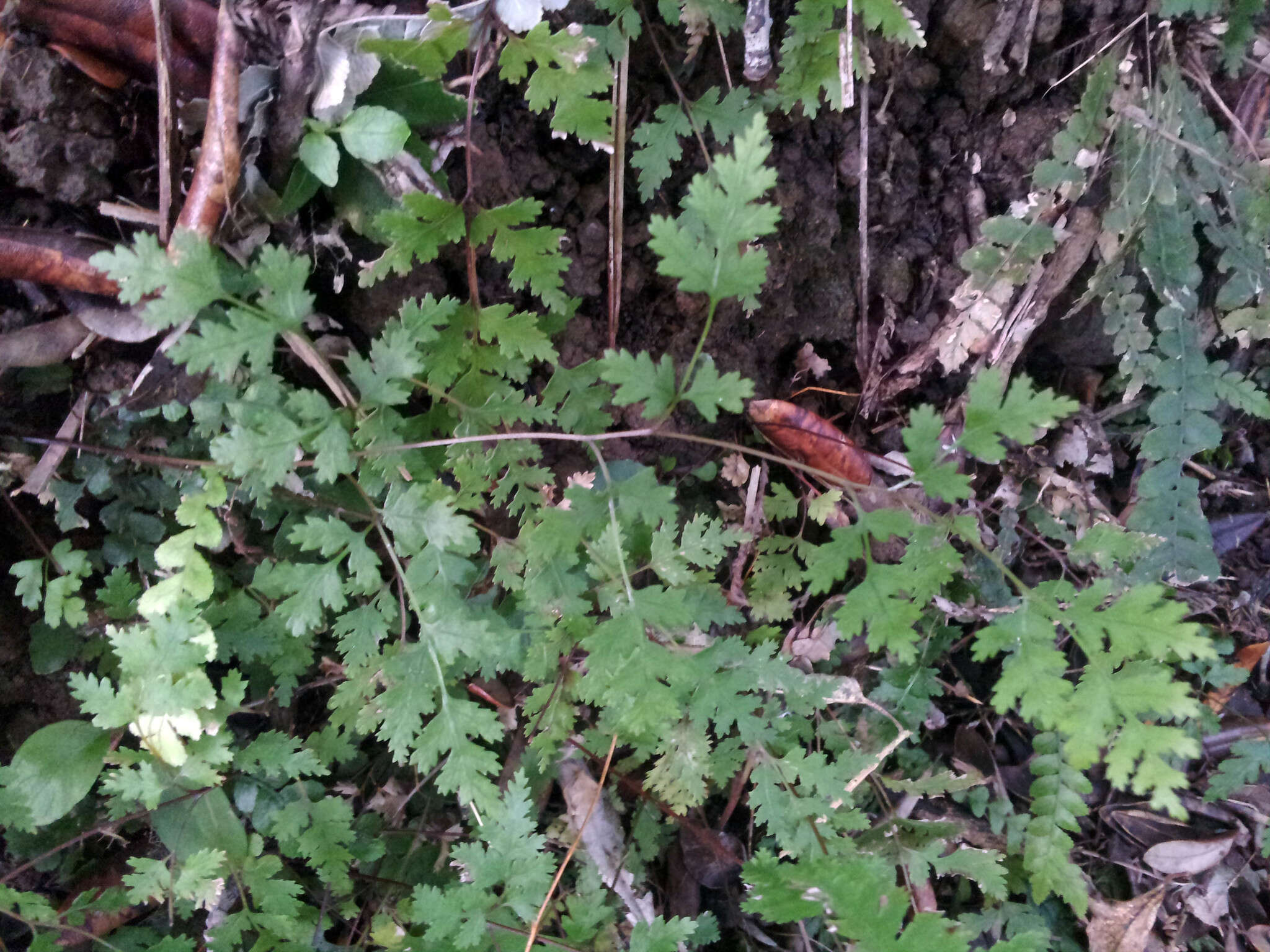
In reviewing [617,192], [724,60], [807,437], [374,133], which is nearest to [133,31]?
[374,133]

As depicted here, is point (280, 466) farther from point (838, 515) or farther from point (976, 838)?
point (976, 838)

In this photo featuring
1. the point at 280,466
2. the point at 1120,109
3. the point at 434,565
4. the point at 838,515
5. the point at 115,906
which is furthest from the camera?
the point at 838,515

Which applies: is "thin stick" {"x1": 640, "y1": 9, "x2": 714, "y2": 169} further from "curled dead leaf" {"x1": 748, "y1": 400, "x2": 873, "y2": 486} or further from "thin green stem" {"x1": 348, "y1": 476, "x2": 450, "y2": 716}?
"thin green stem" {"x1": 348, "y1": 476, "x2": 450, "y2": 716}

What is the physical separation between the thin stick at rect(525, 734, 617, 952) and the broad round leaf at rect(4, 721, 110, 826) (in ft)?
4.43

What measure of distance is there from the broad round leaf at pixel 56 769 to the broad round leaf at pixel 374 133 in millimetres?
1837

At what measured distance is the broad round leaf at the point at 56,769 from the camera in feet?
6.86

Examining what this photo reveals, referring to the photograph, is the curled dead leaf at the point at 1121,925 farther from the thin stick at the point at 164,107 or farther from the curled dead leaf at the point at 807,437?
the thin stick at the point at 164,107

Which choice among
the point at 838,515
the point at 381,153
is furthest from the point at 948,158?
the point at 381,153

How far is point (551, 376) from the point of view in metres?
2.21

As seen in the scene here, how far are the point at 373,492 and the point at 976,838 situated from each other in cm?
234

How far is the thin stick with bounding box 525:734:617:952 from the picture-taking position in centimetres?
203

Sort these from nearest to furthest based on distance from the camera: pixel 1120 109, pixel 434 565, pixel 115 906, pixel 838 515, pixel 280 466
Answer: pixel 280 466 < pixel 434 565 < pixel 115 906 < pixel 1120 109 < pixel 838 515

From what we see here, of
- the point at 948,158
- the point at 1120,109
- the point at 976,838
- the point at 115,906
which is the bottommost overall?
the point at 115,906

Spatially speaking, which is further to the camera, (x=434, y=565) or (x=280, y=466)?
(x=434, y=565)
